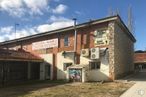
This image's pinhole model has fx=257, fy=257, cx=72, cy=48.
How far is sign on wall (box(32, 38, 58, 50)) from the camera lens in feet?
93.1

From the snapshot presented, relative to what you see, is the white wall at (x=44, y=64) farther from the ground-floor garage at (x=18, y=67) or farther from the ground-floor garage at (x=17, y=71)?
the ground-floor garage at (x=17, y=71)

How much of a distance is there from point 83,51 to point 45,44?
617cm

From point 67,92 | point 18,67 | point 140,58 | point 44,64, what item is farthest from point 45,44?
point 140,58

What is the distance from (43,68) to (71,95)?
47.9ft

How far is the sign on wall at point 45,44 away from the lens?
28372mm

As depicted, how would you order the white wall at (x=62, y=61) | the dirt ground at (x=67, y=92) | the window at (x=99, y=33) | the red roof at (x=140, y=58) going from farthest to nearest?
1. the red roof at (x=140, y=58)
2. the white wall at (x=62, y=61)
3. the window at (x=99, y=33)
4. the dirt ground at (x=67, y=92)

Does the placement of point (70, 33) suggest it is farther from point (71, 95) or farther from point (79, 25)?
point (71, 95)

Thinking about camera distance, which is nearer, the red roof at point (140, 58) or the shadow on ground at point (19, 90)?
the shadow on ground at point (19, 90)

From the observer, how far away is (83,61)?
992 inches

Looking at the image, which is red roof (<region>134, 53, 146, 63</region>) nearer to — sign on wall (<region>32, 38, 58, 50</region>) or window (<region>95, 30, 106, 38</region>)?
sign on wall (<region>32, 38, 58, 50</region>)

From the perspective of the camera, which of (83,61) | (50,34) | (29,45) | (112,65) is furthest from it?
(29,45)

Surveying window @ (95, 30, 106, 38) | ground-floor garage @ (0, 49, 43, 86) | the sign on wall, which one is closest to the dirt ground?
ground-floor garage @ (0, 49, 43, 86)

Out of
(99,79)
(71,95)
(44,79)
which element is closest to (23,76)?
(44,79)

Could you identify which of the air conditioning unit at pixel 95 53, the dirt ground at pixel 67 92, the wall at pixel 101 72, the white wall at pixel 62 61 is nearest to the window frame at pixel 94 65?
the wall at pixel 101 72
